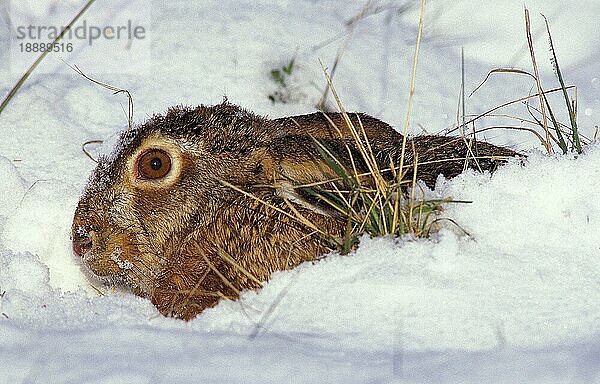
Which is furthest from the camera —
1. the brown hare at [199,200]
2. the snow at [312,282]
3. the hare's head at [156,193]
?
the hare's head at [156,193]

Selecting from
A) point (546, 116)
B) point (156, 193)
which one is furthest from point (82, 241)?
point (546, 116)

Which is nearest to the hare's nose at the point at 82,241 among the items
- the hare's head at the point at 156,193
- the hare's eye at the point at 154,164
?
the hare's head at the point at 156,193

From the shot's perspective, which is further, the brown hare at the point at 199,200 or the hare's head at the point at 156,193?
the hare's head at the point at 156,193

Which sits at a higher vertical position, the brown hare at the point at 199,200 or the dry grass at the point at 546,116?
the dry grass at the point at 546,116

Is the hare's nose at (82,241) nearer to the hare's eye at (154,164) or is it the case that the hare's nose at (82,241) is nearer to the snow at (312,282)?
the snow at (312,282)

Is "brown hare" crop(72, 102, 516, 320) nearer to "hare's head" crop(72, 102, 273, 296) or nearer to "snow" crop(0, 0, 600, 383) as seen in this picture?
"hare's head" crop(72, 102, 273, 296)

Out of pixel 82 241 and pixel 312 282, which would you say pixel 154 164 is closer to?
pixel 82 241

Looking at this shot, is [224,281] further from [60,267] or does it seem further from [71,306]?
[60,267]
